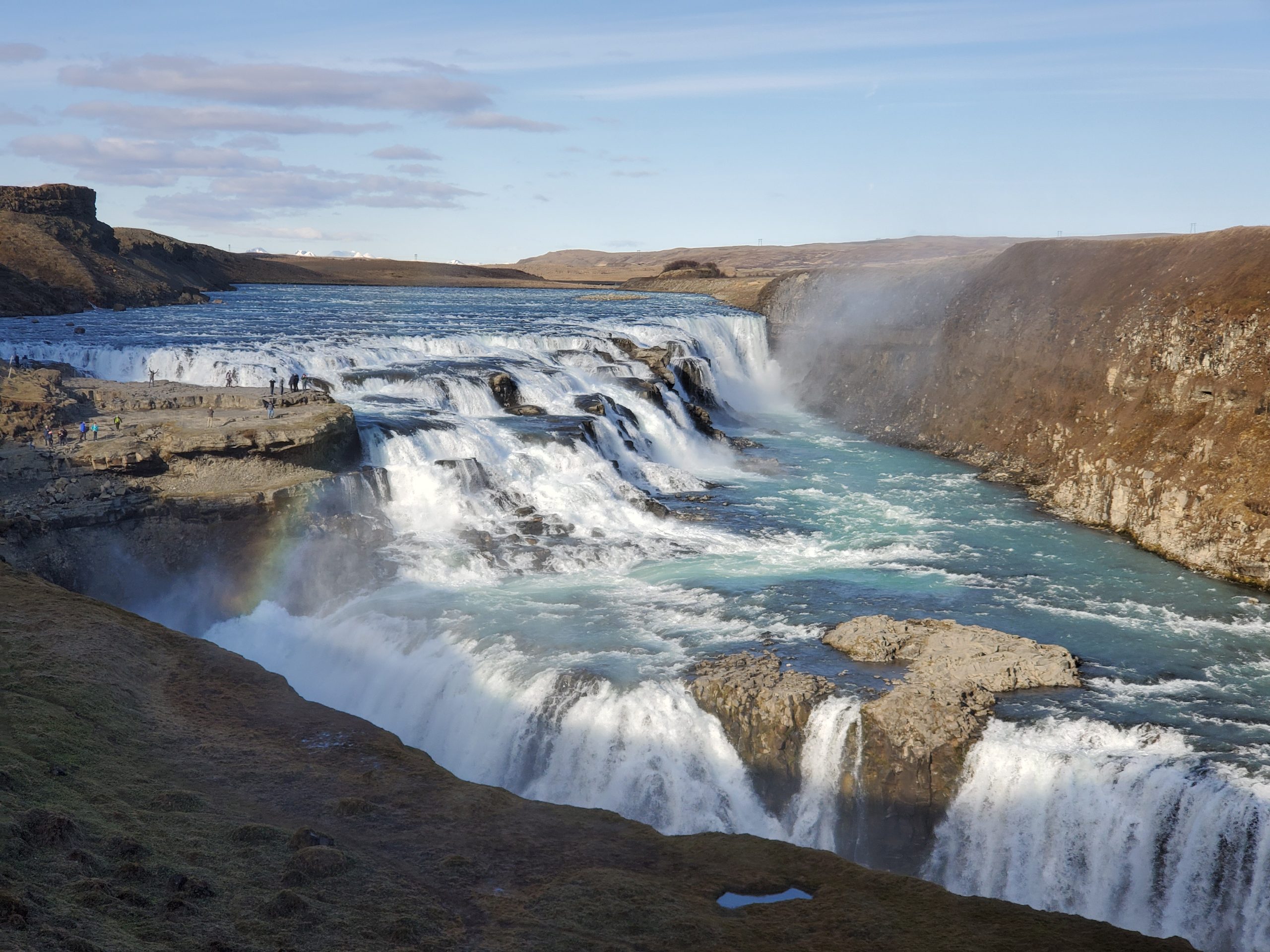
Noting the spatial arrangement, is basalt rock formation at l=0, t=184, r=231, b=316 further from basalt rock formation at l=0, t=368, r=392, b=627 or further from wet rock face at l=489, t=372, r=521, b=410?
basalt rock formation at l=0, t=368, r=392, b=627

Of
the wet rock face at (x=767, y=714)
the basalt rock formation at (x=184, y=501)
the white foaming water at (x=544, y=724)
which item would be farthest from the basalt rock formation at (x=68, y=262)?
the wet rock face at (x=767, y=714)

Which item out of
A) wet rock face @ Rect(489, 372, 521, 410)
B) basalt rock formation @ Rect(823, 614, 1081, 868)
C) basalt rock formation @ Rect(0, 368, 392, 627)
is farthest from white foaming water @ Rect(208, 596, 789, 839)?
wet rock face @ Rect(489, 372, 521, 410)

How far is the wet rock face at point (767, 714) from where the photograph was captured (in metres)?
13.7

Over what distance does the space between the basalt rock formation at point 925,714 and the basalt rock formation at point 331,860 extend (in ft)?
8.21

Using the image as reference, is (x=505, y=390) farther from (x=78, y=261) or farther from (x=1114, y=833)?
(x=78, y=261)

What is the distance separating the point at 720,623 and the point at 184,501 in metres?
10.8

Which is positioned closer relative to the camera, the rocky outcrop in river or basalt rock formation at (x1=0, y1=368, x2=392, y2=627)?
the rocky outcrop in river

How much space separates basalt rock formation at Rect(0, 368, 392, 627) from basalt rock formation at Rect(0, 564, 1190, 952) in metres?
5.61

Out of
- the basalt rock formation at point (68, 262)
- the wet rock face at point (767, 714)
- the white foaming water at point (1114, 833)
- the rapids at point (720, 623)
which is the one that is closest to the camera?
the white foaming water at point (1114, 833)

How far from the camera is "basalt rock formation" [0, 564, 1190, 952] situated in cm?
784

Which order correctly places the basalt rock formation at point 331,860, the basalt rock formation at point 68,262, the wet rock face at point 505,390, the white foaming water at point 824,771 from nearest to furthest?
the basalt rock formation at point 331,860
the white foaming water at point 824,771
the wet rock face at point 505,390
the basalt rock formation at point 68,262

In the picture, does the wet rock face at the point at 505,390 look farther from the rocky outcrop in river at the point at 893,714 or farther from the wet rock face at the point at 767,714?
the wet rock face at the point at 767,714

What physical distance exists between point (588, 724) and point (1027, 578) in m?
10.5

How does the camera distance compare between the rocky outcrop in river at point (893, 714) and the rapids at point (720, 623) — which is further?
the rocky outcrop in river at point (893, 714)
